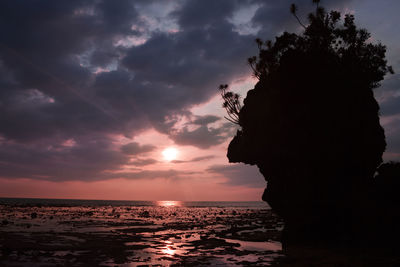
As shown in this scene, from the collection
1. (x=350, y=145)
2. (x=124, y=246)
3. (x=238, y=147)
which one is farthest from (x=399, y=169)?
(x=124, y=246)

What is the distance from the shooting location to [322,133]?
23.4 m

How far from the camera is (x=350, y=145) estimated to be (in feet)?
76.1

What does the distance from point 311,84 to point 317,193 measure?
913 centimetres

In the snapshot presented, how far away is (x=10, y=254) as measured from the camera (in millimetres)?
14688

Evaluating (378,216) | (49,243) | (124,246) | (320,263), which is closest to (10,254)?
(49,243)

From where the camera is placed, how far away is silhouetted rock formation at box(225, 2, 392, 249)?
22578mm

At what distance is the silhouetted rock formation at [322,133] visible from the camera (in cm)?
2258

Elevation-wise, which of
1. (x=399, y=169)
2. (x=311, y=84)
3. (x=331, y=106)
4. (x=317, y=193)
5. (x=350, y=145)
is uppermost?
(x=311, y=84)

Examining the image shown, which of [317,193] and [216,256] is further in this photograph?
[317,193]

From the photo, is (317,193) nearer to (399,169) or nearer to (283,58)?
(399,169)

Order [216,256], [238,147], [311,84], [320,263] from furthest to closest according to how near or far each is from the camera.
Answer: [238,147], [311,84], [216,256], [320,263]

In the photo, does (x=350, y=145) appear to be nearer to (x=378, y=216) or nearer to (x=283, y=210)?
(x=378, y=216)

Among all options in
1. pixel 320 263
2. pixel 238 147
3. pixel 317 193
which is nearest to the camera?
pixel 320 263

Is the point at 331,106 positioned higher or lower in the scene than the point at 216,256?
higher
